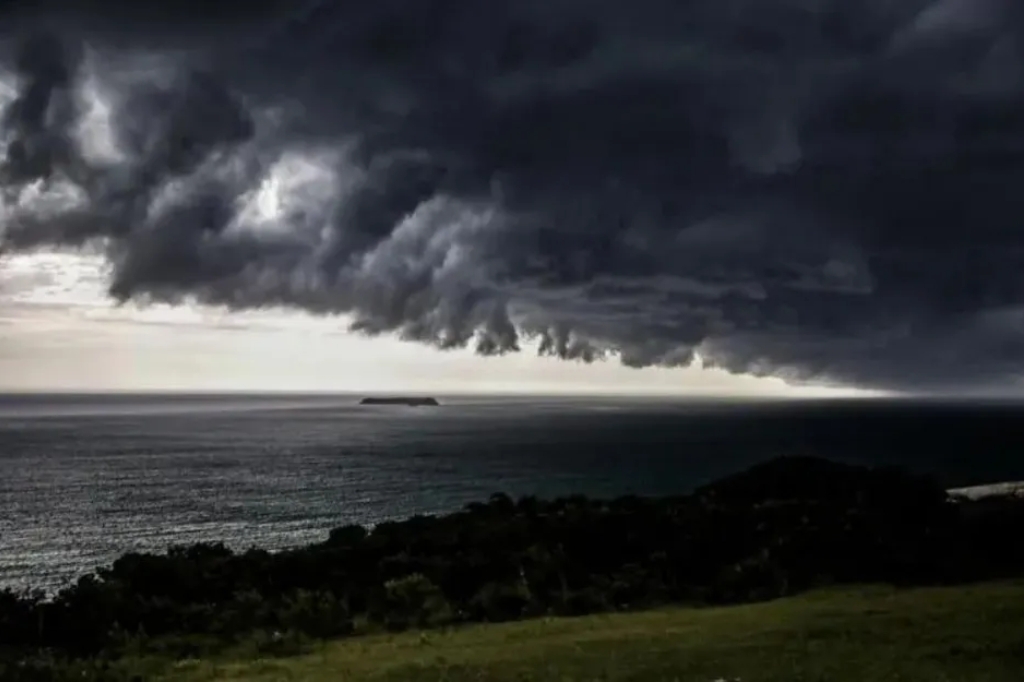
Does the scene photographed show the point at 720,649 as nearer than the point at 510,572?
Yes

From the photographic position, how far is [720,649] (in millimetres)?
28844

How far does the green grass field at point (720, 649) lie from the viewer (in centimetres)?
2625

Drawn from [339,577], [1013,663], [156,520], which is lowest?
[156,520]

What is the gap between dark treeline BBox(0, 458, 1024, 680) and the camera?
4147 cm

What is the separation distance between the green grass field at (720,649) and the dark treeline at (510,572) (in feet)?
15.6

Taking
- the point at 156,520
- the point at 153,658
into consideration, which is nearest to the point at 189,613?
the point at 153,658

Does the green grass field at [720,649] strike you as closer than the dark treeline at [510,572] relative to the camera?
Yes

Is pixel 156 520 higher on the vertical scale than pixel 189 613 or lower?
lower

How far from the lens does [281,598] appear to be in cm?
4631

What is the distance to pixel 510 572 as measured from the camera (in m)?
49.2

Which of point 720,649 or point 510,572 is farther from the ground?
point 720,649

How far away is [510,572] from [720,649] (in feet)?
70.5

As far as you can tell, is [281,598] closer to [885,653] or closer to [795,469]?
[885,653]

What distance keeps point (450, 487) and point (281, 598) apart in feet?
385
